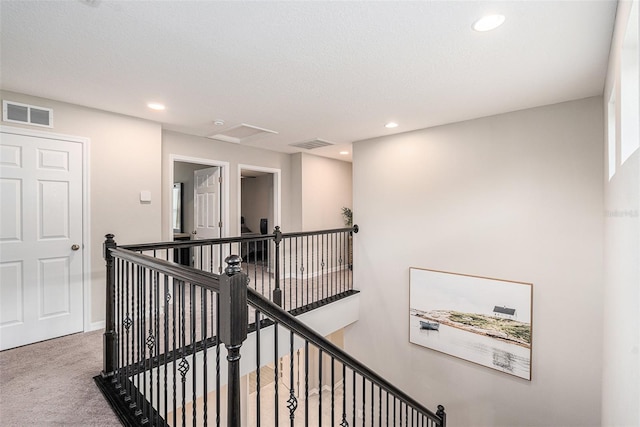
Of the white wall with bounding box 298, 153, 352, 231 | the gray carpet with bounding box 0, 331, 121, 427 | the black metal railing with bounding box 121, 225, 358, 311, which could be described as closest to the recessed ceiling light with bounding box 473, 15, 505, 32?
the black metal railing with bounding box 121, 225, 358, 311

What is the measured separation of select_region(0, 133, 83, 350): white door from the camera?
9.34 ft

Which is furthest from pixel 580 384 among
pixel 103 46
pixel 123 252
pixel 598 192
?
pixel 103 46

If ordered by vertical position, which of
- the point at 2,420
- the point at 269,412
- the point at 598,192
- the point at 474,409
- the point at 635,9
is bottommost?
the point at 269,412

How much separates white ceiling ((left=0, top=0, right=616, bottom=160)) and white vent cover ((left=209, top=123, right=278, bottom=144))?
25.6 inches

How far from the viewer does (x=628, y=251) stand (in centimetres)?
141

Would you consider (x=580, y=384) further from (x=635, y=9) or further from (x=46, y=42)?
(x=46, y=42)

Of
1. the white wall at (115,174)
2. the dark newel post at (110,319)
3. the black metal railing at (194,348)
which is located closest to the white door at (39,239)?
the white wall at (115,174)

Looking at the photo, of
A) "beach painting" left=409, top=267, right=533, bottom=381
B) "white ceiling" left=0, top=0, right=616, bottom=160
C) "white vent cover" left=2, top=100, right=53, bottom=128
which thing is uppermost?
"white ceiling" left=0, top=0, right=616, bottom=160

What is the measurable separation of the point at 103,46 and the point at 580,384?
4.97 m

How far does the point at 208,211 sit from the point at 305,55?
3516 mm

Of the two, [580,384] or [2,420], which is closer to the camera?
[2,420]

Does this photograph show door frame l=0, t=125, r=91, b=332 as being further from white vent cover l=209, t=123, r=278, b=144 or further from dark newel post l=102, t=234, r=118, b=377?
white vent cover l=209, t=123, r=278, b=144

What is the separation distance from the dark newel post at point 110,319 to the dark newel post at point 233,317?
5.10 ft

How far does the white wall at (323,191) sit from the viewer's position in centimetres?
582
